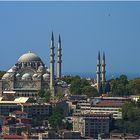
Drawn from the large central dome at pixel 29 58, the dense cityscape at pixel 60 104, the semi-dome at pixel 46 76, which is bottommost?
the dense cityscape at pixel 60 104

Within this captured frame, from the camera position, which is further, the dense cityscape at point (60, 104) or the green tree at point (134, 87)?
the green tree at point (134, 87)

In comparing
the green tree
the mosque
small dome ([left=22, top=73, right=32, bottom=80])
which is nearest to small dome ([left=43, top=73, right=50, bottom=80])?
the mosque

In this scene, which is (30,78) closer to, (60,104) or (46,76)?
(46,76)

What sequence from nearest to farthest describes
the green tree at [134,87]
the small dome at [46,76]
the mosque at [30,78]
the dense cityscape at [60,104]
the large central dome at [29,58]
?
1. the dense cityscape at [60,104]
2. the green tree at [134,87]
3. the mosque at [30,78]
4. the small dome at [46,76]
5. the large central dome at [29,58]

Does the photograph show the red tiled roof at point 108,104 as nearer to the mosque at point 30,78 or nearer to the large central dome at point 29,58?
the mosque at point 30,78

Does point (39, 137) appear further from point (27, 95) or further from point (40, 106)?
point (27, 95)

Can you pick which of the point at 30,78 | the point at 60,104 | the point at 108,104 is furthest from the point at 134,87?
the point at 60,104

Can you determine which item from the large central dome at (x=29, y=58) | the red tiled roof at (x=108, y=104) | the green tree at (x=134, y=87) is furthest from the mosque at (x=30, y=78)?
the red tiled roof at (x=108, y=104)

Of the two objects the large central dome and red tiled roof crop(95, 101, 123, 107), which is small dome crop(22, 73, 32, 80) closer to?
the large central dome

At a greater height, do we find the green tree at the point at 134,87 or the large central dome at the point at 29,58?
the large central dome at the point at 29,58
